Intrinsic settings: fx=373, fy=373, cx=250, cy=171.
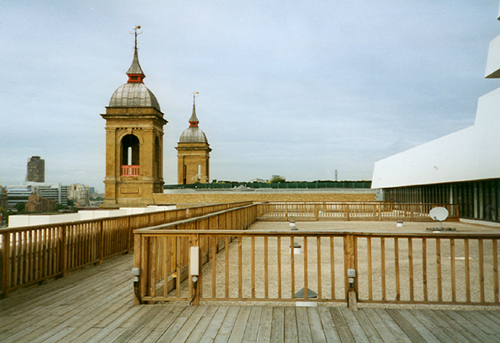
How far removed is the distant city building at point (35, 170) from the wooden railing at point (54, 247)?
779 inches

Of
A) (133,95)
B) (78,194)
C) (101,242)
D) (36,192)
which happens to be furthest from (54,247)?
(133,95)

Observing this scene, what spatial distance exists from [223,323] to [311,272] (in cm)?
384

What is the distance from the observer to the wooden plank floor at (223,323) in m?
3.82

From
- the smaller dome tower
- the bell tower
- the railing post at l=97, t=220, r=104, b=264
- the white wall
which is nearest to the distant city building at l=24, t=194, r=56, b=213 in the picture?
the railing post at l=97, t=220, r=104, b=264

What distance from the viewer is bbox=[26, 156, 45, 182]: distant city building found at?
1047 inches

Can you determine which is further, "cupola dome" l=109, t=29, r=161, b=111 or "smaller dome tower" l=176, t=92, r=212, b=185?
"smaller dome tower" l=176, t=92, r=212, b=185

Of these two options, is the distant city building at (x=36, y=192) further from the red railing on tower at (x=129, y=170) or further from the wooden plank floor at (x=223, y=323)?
the wooden plank floor at (x=223, y=323)

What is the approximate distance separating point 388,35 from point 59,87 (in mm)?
46071

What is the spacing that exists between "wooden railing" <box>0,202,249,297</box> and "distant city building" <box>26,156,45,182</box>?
64.9 ft

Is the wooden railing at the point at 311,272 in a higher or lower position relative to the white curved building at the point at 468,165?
lower

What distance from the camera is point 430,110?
139ft

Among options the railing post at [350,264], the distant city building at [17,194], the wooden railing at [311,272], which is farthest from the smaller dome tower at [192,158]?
the railing post at [350,264]

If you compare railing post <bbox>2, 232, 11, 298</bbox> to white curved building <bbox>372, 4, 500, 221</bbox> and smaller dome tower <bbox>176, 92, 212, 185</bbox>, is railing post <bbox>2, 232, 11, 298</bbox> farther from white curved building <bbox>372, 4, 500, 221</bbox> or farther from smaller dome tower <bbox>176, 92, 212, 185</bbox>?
smaller dome tower <bbox>176, 92, 212, 185</bbox>

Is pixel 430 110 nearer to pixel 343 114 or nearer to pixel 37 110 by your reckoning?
pixel 343 114
